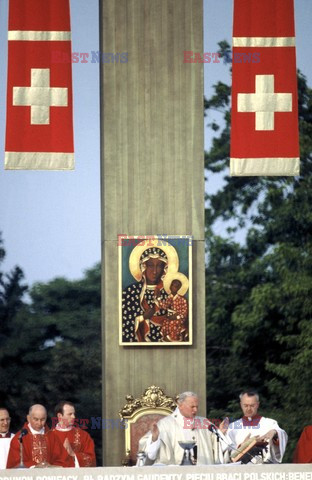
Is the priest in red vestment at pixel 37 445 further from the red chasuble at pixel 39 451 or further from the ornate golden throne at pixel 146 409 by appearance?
the ornate golden throne at pixel 146 409

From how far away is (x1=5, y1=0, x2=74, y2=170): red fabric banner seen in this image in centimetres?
1190

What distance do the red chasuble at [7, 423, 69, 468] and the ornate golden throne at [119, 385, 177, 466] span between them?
81 centimetres

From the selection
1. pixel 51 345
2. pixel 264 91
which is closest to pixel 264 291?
pixel 51 345

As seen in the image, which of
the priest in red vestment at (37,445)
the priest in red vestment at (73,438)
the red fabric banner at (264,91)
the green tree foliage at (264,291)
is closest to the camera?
the priest in red vestment at (37,445)

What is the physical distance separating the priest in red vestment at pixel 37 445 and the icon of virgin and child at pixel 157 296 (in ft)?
4.48

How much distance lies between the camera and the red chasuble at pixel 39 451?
1055 centimetres

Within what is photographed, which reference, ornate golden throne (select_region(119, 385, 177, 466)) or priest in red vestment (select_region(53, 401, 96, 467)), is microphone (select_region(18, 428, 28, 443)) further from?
ornate golden throne (select_region(119, 385, 177, 466))

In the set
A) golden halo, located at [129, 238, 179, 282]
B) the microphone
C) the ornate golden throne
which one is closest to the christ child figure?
golden halo, located at [129, 238, 179, 282]

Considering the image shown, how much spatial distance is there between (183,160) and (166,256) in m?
0.87

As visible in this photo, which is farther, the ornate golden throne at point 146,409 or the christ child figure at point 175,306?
the christ child figure at point 175,306

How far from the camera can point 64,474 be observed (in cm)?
923

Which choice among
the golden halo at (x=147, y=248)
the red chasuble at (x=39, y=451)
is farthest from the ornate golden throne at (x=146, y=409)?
the golden halo at (x=147, y=248)

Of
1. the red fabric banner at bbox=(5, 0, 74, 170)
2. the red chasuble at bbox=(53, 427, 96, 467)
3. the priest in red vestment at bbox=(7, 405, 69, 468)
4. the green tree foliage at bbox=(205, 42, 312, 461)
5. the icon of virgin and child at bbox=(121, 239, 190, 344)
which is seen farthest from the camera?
the green tree foliage at bbox=(205, 42, 312, 461)

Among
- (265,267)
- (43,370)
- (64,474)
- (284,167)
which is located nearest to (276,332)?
(265,267)
